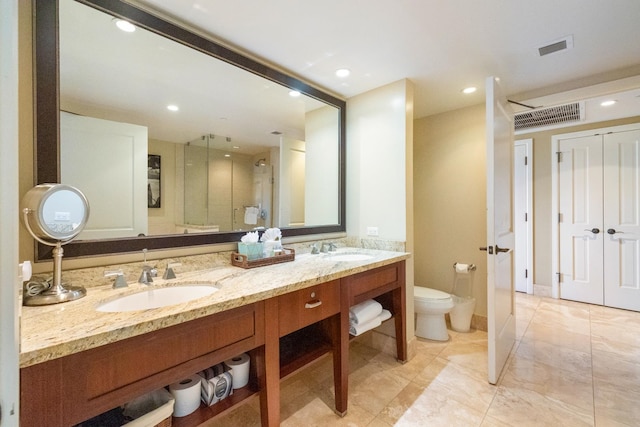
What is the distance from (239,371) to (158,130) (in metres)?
1.30

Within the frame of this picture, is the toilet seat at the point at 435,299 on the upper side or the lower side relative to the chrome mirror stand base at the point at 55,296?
lower

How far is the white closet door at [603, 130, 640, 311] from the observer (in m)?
3.03

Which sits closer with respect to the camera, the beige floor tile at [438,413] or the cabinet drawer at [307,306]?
the cabinet drawer at [307,306]

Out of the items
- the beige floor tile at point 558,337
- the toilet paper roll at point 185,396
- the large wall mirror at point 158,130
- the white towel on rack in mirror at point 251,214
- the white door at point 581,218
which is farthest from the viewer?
the white door at point 581,218

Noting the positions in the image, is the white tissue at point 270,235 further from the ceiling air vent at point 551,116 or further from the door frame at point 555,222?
the door frame at point 555,222

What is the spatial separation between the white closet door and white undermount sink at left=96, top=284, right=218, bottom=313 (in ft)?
14.1

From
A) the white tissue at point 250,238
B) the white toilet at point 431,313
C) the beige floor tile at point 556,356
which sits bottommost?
the beige floor tile at point 556,356

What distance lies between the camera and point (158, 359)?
2.95ft

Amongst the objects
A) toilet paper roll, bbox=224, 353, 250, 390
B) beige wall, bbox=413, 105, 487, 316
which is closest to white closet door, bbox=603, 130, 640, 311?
beige wall, bbox=413, 105, 487, 316

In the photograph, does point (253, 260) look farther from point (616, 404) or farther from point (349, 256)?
point (616, 404)

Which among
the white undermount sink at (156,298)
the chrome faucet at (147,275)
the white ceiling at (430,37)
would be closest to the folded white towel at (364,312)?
the white undermount sink at (156,298)

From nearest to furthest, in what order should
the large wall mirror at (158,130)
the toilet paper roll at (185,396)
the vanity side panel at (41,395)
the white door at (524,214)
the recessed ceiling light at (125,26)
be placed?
the vanity side panel at (41,395)
the toilet paper roll at (185,396)
the large wall mirror at (158,130)
the recessed ceiling light at (125,26)
the white door at (524,214)

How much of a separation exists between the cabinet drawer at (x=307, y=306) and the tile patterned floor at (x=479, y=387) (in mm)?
503

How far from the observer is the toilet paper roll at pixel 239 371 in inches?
48.3
